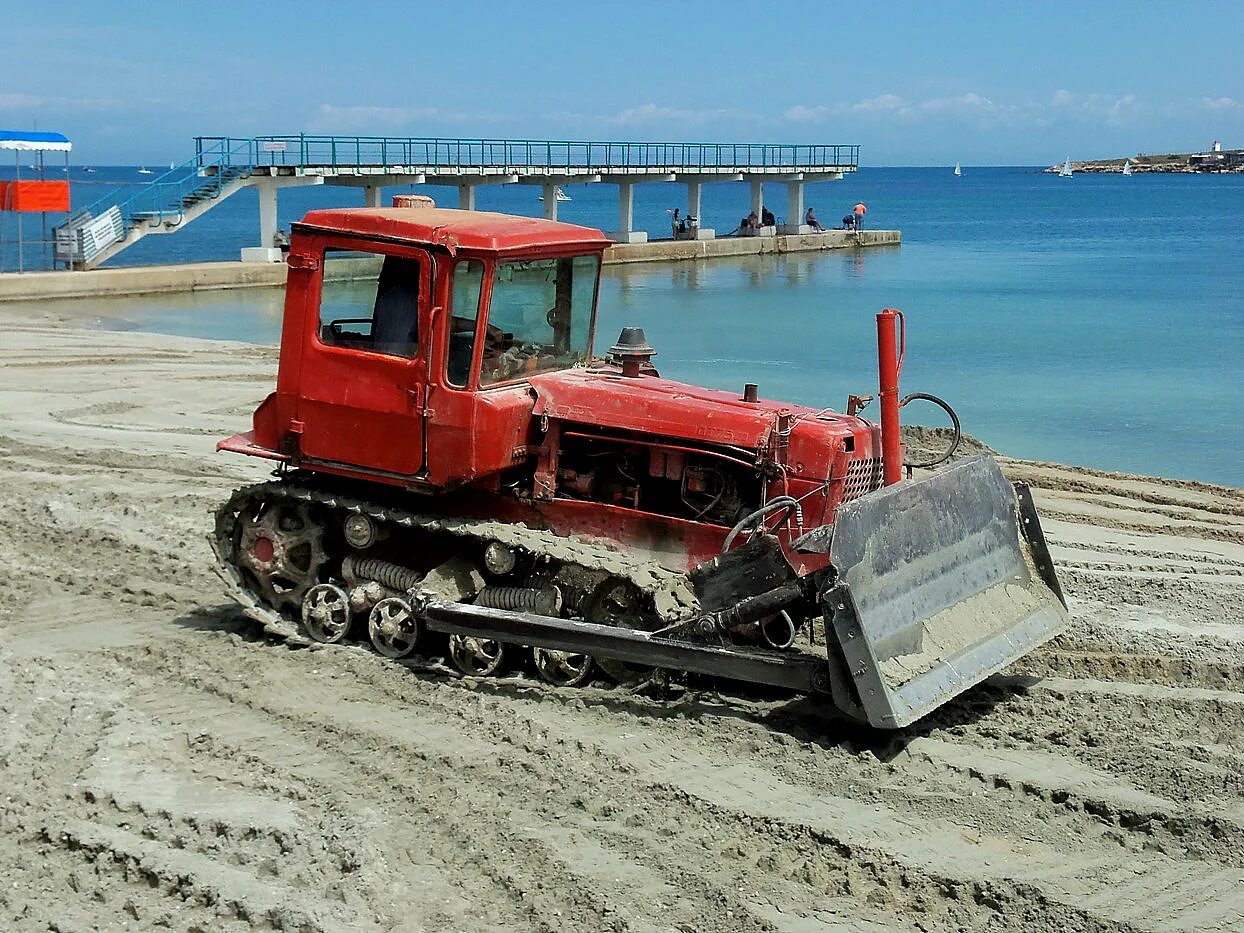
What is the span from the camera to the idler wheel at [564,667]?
7969 millimetres

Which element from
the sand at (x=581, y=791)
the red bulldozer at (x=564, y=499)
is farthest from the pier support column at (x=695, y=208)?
the red bulldozer at (x=564, y=499)

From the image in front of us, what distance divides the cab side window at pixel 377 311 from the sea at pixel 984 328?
37.3ft

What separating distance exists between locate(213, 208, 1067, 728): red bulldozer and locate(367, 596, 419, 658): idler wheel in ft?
0.04

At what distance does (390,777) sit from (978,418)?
612 inches

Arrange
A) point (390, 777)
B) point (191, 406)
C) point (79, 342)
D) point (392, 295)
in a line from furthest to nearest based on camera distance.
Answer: point (79, 342) → point (191, 406) → point (392, 295) → point (390, 777)

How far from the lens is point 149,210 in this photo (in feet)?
127

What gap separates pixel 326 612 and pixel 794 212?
172 feet

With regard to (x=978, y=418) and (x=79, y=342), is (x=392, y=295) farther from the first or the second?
(x=79, y=342)

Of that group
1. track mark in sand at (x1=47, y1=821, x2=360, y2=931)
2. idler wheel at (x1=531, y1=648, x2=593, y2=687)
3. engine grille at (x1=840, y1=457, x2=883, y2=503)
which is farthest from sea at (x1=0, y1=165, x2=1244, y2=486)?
track mark in sand at (x1=47, y1=821, x2=360, y2=931)

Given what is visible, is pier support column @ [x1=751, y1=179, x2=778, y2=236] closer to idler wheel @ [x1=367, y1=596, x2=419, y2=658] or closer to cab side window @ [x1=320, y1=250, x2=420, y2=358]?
cab side window @ [x1=320, y1=250, x2=420, y2=358]

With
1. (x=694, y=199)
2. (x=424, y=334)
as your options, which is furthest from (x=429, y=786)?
(x=694, y=199)

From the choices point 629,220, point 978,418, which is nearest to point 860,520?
point 978,418

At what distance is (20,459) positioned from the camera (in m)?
14.4

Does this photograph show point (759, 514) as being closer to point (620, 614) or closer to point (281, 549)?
point (620, 614)
